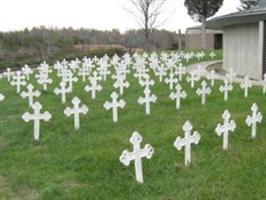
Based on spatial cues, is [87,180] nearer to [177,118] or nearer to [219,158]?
[219,158]

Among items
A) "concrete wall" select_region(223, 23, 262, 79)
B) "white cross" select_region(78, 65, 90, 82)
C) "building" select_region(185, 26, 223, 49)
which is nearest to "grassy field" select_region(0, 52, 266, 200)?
"white cross" select_region(78, 65, 90, 82)

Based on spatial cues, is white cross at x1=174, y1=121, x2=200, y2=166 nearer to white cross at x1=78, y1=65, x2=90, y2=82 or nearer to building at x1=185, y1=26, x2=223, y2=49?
white cross at x1=78, y1=65, x2=90, y2=82

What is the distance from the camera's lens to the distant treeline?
3027 cm

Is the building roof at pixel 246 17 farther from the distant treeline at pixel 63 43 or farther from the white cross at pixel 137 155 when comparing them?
the distant treeline at pixel 63 43

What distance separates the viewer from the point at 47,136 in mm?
7945

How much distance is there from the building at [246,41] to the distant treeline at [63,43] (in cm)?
1283

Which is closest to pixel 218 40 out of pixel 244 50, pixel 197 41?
pixel 197 41

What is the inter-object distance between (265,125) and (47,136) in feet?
12.4

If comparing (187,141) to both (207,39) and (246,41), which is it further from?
(207,39)

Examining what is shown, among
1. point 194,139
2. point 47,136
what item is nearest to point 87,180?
point 194,139

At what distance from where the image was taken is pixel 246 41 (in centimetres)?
1795

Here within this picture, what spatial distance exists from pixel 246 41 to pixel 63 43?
22611 millimetres

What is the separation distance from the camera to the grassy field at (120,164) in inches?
214

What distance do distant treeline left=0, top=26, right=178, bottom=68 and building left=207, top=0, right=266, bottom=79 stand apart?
12.8m
